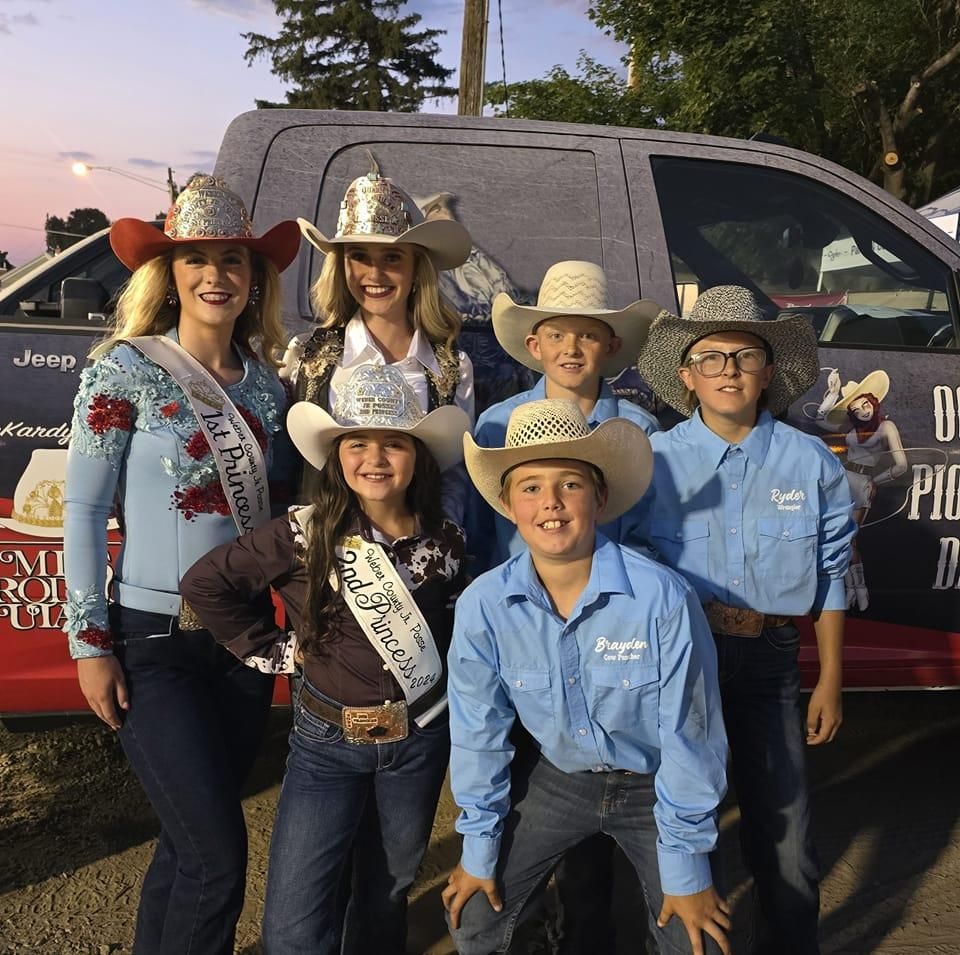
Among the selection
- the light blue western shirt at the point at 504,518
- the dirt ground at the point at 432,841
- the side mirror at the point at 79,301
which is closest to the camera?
the light blue western shirt at the point at 504,518

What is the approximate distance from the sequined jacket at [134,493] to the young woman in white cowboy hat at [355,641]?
99 millimetres

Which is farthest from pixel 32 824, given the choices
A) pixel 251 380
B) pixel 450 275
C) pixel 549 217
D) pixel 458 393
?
pixel 549 217

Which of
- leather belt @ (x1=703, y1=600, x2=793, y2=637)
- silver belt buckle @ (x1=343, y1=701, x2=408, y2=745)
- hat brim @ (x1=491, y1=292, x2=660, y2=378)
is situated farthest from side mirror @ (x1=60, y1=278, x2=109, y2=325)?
leather belt @ (x1=703, y1=600, x2=793, y2=637)

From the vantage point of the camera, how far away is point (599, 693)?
5.91ft

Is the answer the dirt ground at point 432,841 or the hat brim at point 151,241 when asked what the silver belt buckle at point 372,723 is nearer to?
the dirt ground at point 432,841

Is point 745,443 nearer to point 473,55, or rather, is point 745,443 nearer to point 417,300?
point 417,300

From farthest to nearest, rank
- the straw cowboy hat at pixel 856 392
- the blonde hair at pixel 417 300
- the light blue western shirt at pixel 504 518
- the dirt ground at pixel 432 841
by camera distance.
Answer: the straw cowboy hat at pixel 856 392, the dirt ground at pixel 432 841, the blonde hair at pixel 417 300, the light blue western shirt at pixel 504 518

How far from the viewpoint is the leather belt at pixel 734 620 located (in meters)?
2.06

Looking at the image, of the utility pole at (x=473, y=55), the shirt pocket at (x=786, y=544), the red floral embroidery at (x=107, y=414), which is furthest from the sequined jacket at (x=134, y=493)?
the utility pole at (x=473, y=55)

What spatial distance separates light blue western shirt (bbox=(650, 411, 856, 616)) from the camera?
206cm

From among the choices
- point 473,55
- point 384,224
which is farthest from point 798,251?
point 473,55

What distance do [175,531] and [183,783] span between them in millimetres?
517

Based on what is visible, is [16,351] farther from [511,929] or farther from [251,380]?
[511,929]

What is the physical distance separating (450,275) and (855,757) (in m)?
2.35
